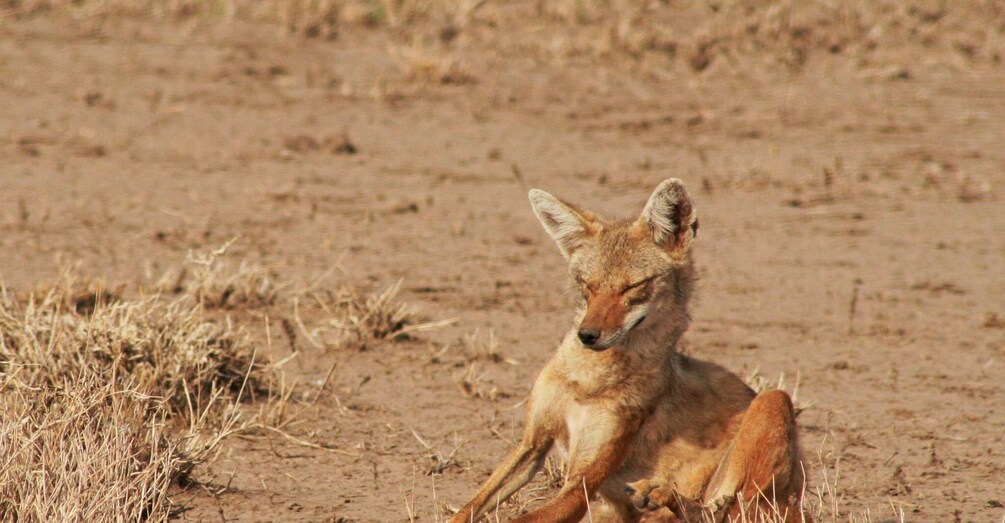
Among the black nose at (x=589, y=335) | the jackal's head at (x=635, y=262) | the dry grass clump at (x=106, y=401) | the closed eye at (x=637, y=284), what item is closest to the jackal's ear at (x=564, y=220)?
the jackal's head at (x=635, y=262)

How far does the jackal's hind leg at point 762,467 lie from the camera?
4746mm

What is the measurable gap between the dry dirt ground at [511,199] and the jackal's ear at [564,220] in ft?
3.71

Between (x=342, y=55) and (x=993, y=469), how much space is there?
8.08 metres

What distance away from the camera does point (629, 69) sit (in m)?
12.6

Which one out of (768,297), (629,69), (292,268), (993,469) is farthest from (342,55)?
(993,469)

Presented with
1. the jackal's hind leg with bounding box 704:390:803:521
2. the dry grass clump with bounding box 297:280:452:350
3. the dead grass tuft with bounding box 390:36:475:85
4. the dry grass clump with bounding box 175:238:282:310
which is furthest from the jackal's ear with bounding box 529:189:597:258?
the dead grass tuft with bounding box 390:36:475:85

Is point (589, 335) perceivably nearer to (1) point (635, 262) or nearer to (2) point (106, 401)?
(1) point (635, 262)

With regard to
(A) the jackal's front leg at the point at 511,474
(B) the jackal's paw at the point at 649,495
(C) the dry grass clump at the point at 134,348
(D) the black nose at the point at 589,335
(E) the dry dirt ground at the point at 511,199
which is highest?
(D) the black nose at the point at 589,335

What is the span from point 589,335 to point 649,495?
59 cm

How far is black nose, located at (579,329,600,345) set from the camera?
15.5 ft

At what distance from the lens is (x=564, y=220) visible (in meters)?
5.30

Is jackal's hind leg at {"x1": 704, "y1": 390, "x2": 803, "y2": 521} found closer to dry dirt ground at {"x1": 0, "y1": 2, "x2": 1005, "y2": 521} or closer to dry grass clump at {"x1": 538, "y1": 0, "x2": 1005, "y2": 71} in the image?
dry dirt ground at {"x1": 0, "y1": 2, "x2": 1005, "y2": 521}

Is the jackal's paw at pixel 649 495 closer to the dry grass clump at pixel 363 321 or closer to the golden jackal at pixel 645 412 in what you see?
the golden jackal at pixel 645 412

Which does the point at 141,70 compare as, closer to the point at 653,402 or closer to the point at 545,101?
the point at 545,101
